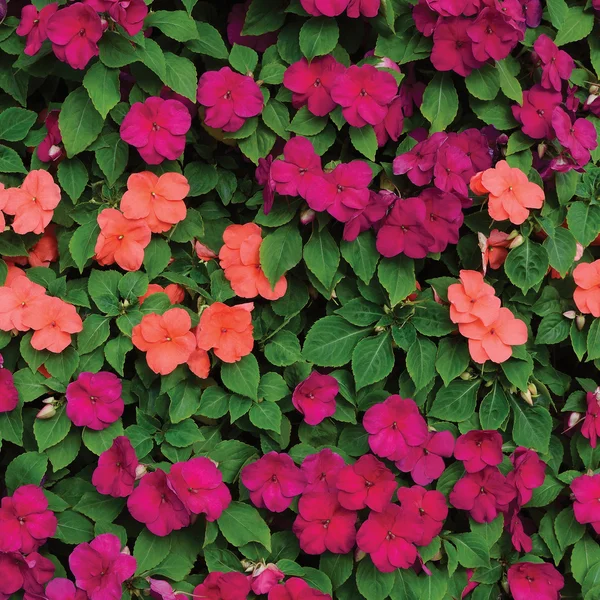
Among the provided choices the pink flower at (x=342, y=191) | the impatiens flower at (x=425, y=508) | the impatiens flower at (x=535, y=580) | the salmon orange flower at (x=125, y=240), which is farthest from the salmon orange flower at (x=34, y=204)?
the impatiens flower at (x=535, y=580)

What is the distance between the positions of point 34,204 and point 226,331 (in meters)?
0.69

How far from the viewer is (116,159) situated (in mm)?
2705

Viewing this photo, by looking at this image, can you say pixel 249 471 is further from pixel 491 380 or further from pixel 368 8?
pixel 368 8

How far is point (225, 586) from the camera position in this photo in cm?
254

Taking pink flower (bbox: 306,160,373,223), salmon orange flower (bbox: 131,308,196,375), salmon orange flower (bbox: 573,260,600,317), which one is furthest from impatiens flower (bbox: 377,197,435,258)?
salmon orange flower (bbox: 131,308,196,375)

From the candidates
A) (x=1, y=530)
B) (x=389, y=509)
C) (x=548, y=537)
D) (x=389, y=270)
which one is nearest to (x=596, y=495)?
(x=548, y=537)

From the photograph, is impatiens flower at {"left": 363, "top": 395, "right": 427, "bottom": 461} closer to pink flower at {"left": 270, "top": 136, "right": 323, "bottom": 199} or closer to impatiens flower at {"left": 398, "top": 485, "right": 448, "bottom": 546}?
impatiens flower at {"left": 398, "top": 485, "right": 448, "bottom": 546}

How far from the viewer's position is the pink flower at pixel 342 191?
2.54 metres

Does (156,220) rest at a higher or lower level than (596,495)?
higher

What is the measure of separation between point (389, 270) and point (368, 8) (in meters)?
0.73

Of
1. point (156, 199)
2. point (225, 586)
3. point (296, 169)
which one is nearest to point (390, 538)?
point (225, 586)

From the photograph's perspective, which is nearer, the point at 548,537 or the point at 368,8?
the point at 368,8

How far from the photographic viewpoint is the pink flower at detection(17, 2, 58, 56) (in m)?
2.52

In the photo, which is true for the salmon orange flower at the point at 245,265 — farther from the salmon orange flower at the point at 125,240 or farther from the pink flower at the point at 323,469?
the pink flower at the point at 323,469
